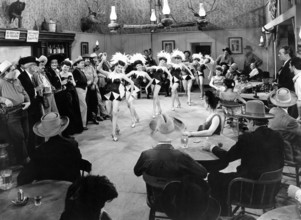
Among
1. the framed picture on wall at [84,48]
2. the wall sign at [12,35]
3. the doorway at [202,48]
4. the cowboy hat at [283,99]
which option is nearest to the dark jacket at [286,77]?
the cowboy hat at [283,99]

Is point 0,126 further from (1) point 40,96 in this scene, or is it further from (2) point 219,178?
(2) point 219,178

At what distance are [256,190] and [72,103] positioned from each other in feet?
13.7

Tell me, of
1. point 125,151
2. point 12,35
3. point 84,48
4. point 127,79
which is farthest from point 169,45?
point 125,151

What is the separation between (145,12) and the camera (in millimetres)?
12469

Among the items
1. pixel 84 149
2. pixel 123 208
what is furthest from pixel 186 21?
pixel 123 208

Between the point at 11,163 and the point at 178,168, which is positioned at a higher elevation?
the point at 178,168

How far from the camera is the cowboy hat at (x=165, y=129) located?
2.45 meters

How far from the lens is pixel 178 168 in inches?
91.2

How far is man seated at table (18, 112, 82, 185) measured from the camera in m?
2.45

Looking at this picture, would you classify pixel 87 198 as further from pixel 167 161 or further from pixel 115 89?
pixel 115 89

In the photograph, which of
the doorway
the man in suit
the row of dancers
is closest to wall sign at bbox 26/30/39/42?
the row of dancers

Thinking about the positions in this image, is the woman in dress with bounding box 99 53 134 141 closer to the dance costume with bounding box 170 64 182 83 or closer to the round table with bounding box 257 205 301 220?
the dance costume with bounding box 170 64 182 83

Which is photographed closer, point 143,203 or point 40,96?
point 143,203

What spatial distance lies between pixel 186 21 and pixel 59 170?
10421 millimetres
